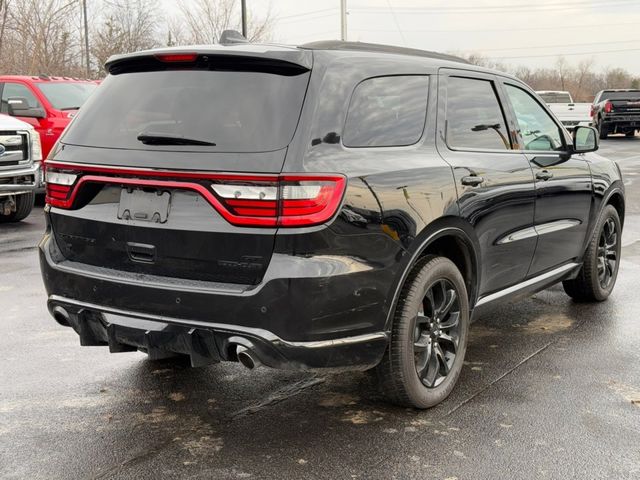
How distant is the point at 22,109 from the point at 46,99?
100 cm

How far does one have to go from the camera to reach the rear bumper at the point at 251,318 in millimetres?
3174

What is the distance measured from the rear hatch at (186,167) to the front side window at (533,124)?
1959mm

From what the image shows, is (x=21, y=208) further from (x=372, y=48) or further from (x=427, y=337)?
(x=427, y=337)

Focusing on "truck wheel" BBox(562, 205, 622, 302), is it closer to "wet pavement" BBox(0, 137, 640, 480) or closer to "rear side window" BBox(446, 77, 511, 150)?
"wet pavement" BBox(0, 137, 640, 480)

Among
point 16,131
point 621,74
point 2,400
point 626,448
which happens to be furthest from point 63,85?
point 621,74

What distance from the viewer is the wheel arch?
11.7ft

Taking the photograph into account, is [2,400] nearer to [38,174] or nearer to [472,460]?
[472,460]

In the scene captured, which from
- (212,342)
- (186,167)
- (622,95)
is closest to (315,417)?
(212,342)

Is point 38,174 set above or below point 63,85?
below

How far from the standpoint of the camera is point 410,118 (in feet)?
12.7

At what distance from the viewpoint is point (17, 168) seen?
9898mm

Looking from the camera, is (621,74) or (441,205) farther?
(621,74)

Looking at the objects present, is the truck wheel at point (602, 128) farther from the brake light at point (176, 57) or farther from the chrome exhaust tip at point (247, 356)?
the chrome exhaust tip at point (247, 356)

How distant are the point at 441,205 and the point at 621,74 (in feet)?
285
